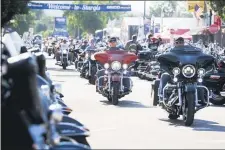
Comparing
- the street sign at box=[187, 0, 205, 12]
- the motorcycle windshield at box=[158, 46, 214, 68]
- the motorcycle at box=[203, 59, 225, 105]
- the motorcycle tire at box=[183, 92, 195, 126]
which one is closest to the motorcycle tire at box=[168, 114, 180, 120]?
the motorcycle tire at box=[183, 92, 195, 126]

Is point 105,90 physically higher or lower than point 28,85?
lower

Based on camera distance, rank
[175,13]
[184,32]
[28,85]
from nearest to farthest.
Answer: [28,85]
[184,32]
[175,13]

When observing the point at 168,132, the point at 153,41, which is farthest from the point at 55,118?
the point at 153,41

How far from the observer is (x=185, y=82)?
10945 millimetres

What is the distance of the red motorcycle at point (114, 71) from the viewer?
1461 cm

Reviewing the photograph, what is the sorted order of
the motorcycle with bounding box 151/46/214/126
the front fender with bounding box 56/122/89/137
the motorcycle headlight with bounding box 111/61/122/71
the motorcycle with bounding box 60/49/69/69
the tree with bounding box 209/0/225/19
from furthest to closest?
the motorcycle with bounding box 60/49/69/69 → the tree with bounding box 209/0/225/19 → the motorcycle headlight with bounding box 111/61/122/71 → the motorcycle with bounding box 151/46/214/126 → the front fender with bounding box 56/122/89/137

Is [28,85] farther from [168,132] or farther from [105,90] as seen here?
[105,90]

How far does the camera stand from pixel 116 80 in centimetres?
1459

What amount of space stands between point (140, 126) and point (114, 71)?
4008mm

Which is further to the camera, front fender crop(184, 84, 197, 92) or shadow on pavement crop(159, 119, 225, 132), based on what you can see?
shadow on pavement crop(159, 119, 225, 132)

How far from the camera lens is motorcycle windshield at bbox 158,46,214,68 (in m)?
11.0

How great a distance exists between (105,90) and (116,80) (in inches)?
21.8

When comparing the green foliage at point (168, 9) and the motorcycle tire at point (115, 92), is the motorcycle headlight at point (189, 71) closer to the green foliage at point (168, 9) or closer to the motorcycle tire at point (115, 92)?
the motorcycle tire at point (115, 92)

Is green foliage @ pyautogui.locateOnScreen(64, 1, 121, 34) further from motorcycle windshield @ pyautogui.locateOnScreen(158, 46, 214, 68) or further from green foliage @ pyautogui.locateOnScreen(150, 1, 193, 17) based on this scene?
motorcycle windshield @ pyautogui.locateOnScreen(158, 46, 214, 68)
